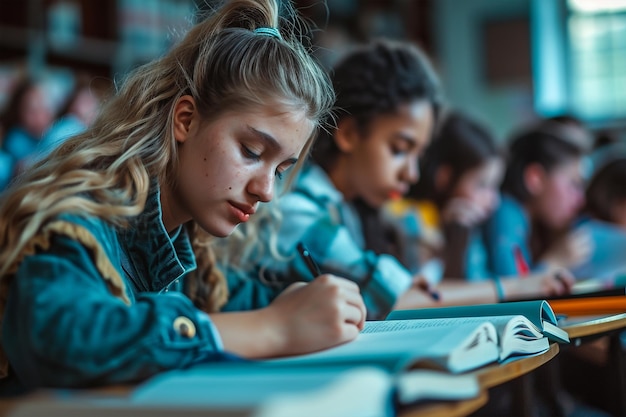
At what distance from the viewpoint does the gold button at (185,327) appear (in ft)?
2.18

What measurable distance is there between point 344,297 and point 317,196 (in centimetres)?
72

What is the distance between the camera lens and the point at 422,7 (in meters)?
6.71

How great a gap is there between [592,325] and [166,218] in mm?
527

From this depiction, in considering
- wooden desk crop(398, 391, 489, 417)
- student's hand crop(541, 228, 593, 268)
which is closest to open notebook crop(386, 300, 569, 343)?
wooden desk crop(398, 391, 489, 417)

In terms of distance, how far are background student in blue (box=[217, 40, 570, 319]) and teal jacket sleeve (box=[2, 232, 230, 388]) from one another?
0.63 meters

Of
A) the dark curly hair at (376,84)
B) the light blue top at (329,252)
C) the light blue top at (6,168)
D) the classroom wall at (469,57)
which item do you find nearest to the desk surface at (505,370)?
the light blue top at (329,252)

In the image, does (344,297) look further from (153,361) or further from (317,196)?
(317,196)

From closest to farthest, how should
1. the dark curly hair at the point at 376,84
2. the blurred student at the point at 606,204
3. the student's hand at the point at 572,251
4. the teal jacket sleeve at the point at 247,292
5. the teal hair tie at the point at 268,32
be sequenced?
the teal hair tie at the point at 268,32
the teal jacket sleeve at the point at 247,292
the dark curly hair at the point at 376,84
the student's hand at the point at 572,251
the blurred student at the point at 606,204

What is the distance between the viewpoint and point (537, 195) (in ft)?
8.78

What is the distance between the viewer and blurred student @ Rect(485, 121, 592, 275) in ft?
8.25

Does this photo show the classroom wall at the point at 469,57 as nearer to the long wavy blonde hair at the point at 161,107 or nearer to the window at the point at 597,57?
the window at the point at 597,57

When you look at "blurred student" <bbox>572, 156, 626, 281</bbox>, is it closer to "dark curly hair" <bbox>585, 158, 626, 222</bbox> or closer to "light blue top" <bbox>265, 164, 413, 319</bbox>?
"dark curly hair" <bbox>585, 158, 626, 222</bbox>

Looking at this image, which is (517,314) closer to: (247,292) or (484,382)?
(484,382)

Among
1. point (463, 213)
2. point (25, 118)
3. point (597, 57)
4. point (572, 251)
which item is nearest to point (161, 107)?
point (572, 251)
